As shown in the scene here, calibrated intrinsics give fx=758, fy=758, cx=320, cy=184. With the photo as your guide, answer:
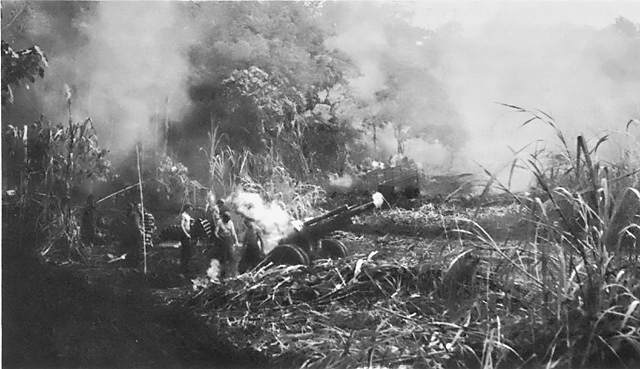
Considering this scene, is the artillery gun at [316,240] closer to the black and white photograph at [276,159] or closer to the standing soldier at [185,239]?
the black and white photograph at [276,159]

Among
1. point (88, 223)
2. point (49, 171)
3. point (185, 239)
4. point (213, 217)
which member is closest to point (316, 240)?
point (213, 217)

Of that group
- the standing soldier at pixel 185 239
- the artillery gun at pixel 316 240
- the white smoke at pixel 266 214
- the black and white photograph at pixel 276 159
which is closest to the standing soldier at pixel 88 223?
the black and white photograph at pixel 276 159

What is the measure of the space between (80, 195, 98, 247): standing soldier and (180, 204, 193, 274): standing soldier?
49 cm

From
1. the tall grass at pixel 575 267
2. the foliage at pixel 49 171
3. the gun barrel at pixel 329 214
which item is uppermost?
the foliage at pixel 49 171

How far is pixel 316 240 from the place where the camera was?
13.1 ft

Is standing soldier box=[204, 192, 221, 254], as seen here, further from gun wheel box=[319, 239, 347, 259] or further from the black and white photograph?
gun wheel box=[319, 239, 347, 259]

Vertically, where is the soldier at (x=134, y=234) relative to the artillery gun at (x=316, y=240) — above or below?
above

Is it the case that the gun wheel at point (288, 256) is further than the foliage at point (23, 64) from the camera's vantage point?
No

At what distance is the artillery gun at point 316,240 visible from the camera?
3959mm

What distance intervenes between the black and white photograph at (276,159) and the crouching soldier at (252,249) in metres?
0.01

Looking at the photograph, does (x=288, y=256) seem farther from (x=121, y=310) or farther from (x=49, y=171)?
(x=49, y=171)

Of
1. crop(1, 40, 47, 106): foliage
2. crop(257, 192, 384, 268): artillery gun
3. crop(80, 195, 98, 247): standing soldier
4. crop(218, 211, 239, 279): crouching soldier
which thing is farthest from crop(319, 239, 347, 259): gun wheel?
crop(1, 40, 47, 106): foliage

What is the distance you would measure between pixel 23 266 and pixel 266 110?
158cm

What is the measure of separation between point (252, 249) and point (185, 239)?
38cm
